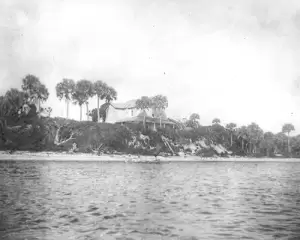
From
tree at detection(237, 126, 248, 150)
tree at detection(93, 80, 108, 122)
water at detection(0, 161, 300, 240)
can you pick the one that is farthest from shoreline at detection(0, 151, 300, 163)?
water at detection(0, 161, 300, 240)

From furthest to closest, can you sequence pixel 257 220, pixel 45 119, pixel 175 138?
1. pixel 175 138
2. pixel 45 119
3. pixel 257 220

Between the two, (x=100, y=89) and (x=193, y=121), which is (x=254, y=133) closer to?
(x=193, y=121)

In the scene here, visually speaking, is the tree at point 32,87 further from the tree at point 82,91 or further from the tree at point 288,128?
the tree at point 288,128

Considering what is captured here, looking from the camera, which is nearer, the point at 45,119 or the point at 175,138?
the point at 45,119

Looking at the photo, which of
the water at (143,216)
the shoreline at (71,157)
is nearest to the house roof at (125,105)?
the shoreline at (71,157)

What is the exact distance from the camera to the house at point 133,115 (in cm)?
12181

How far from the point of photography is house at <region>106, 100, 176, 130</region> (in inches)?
4796

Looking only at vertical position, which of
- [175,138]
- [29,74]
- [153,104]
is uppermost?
[29,74]

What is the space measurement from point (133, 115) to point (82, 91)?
73.6 feet

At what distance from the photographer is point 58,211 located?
16.5 m

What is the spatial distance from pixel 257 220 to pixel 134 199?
28.7ft

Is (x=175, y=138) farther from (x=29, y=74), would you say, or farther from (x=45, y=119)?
(x=29, y=74)

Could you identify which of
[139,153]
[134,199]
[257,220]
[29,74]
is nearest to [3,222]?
[134,199]

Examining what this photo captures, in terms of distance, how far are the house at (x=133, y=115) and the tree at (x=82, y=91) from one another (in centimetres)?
1477
